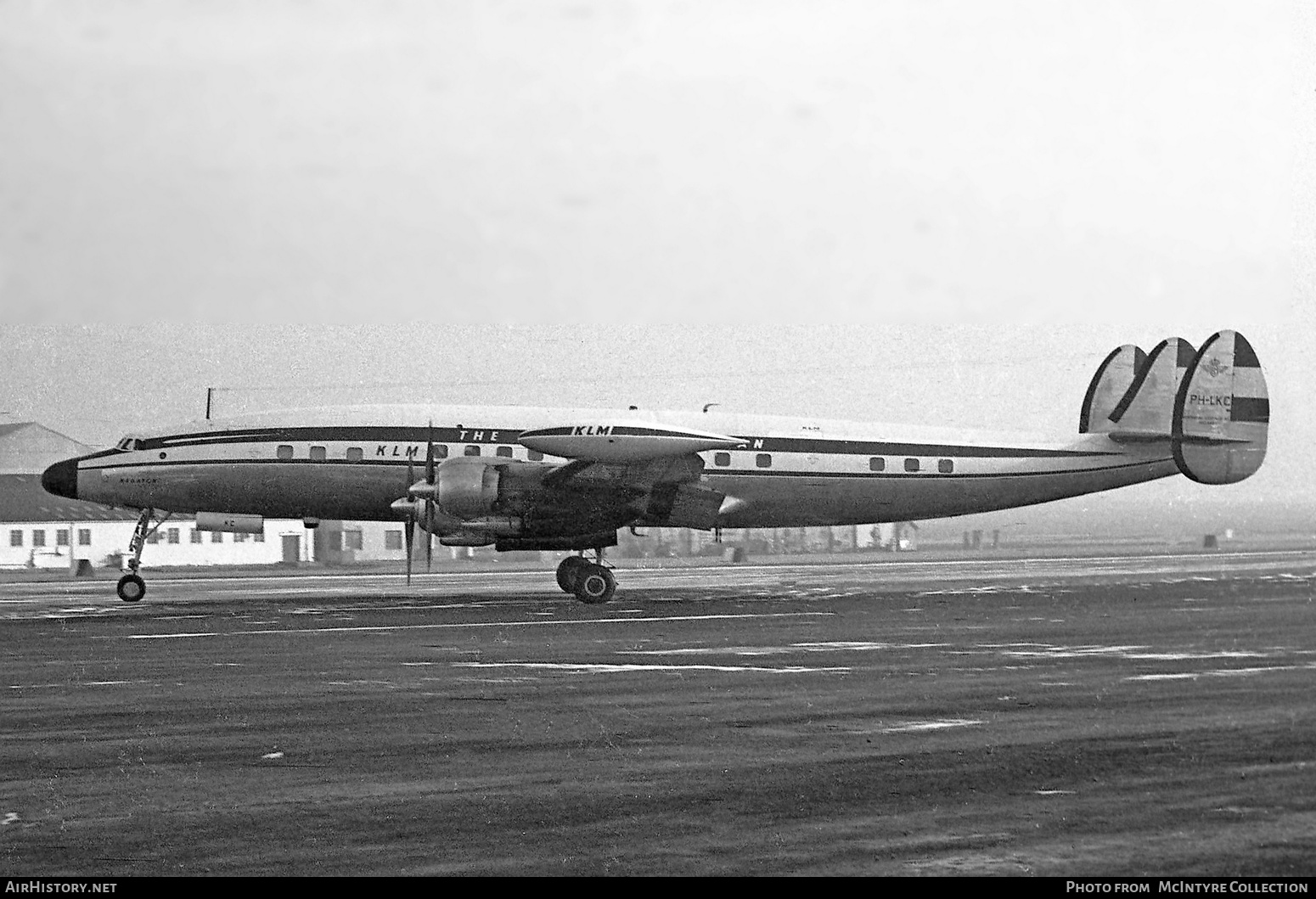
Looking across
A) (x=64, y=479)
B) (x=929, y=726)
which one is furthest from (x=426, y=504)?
(x=929, y=726)

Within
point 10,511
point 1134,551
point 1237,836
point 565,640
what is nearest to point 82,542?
point 10,511

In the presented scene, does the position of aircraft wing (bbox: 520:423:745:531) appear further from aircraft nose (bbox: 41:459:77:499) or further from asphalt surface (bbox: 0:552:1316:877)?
aircraft nose (bbox: 41:459:77:499)

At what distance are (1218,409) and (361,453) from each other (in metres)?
20.4

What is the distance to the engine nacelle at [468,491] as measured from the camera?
36094 millimetres

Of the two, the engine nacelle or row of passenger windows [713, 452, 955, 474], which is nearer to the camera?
the engine nacelle

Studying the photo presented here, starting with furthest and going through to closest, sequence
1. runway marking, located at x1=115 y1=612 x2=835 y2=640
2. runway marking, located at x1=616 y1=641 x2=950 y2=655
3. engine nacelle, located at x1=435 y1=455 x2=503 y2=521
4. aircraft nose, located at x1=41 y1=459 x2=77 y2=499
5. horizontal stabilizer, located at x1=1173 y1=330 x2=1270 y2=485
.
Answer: aircraft nose, located at x1=41 y1=459 x2=77 y2=499 < engine nacelle, located at x1=435 y1=455 x2=503 y2=521 < runway marking, located at x1=115 y1=612 x2=835 y2=640 < horizontal stabilizer, located at x1=1173 y1=330 x2=1270 y2=485 < runway marking, located at x1=616 y1=641 x2=950 y2=655

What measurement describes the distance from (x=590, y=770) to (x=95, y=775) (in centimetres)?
433

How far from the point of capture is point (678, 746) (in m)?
14.9

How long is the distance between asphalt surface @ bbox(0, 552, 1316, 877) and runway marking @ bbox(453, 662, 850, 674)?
4.9 inches

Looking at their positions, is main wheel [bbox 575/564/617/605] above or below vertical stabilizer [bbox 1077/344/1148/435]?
below

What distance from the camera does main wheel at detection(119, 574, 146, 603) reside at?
130ft

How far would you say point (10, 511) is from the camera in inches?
3674

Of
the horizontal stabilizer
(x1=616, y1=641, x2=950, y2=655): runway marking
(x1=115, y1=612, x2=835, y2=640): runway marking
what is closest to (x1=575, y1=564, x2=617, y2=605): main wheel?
(x1=115, y1=612, x2=835, y2=640): runway marking

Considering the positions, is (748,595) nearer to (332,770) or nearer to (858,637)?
(858,637)
